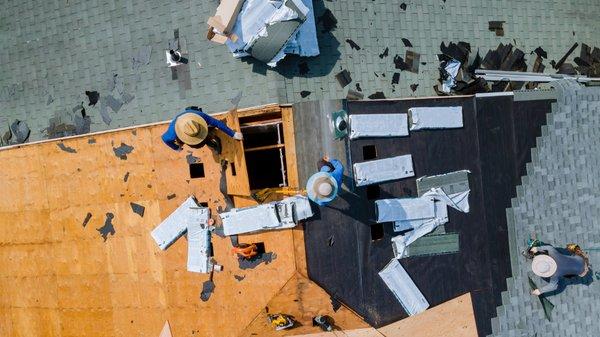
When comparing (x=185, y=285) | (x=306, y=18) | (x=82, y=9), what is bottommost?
Answer: (x=185, y=285)

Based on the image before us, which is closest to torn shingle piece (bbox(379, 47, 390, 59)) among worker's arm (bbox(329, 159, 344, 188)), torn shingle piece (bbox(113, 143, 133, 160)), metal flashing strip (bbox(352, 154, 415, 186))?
metal flashing strip (bbox(352, 154, 415, 186))

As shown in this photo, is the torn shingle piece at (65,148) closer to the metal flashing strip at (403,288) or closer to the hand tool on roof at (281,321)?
the hand tool on roof at (281,321)

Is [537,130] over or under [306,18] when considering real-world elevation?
under

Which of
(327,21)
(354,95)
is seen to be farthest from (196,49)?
(354,95)

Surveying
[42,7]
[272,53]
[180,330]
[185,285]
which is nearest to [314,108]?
[272,53]

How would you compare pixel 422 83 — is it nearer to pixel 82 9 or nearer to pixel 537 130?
pixel 537 130

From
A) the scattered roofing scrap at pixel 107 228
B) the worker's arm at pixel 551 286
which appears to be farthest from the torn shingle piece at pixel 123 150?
the worker's arm at pixel 551 286

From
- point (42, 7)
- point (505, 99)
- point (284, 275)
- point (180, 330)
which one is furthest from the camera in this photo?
point (42, 7)

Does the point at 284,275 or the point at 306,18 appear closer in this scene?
the point at 284,275

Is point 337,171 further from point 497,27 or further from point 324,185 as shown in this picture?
point 497,27
